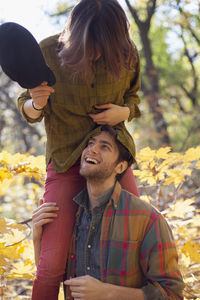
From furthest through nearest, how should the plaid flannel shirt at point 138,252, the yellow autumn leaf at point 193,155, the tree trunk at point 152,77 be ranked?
the tree trunk at point 152,77 < the yellow autumn leaf at point 193,155 < the plaid flannel shirt at point 138,252

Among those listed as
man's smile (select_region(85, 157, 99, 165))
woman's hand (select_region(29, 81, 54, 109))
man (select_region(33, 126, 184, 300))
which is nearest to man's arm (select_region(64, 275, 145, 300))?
man (select_region(33, 126, 184, 300))

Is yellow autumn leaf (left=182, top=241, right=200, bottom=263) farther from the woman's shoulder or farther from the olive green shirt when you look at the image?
the woman's shoulder

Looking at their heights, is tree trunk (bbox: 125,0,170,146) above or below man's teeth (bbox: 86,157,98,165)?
above

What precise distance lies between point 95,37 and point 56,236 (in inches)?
39.0

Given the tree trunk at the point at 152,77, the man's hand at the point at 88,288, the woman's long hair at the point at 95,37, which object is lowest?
the man's hand at the point at 88,288

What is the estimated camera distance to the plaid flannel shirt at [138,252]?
5.51 feet

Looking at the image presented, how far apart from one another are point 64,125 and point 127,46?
542mm

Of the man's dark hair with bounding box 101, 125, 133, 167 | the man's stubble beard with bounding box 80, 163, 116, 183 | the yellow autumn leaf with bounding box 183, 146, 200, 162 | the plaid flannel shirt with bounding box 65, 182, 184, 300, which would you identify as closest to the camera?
the plaid flannel shirt with bounding box 65, 182, 184, 300

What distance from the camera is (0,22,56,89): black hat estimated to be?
56.6 inches

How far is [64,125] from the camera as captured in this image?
1898mm

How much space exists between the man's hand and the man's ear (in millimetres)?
588

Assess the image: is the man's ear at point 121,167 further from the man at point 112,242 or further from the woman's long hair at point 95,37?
the woman's long hair at point 95,37

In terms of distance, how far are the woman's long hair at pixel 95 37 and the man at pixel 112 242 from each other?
0.41 meters

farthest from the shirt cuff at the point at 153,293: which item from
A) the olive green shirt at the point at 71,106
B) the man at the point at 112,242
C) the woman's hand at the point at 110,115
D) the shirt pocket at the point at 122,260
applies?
the woman's hand at the point at 110,115
